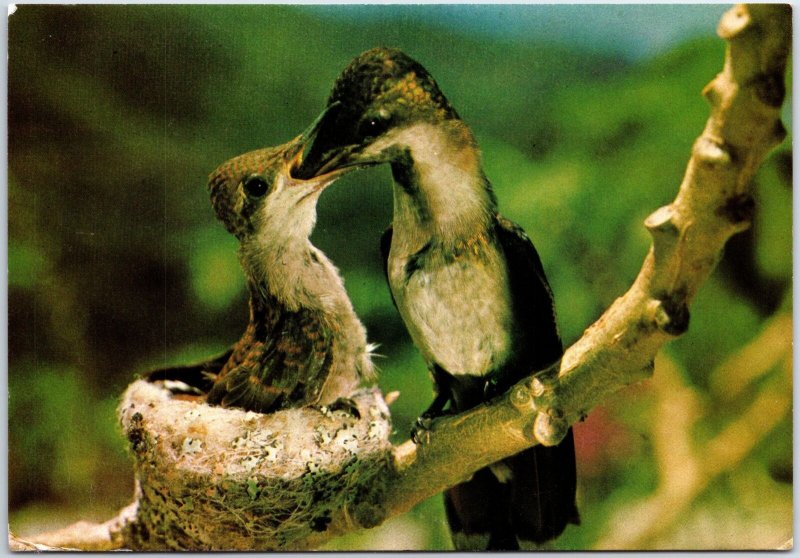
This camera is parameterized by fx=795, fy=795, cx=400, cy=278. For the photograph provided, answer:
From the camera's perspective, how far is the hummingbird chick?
201cm

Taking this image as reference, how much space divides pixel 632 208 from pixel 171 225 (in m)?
1.19

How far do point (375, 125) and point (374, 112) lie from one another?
3 cm

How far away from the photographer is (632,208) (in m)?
2.01

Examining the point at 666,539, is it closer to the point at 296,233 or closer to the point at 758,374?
the point at 758,374

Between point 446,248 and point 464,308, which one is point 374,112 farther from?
point 464,308

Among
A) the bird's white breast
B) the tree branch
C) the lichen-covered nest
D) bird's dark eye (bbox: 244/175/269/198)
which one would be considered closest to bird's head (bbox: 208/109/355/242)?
bird's dark eye (bbox: 244/175/269/198)

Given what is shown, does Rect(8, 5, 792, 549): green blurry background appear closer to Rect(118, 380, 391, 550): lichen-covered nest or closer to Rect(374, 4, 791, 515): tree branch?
Rect(118, 380, 391, 550): lichen-covered nest

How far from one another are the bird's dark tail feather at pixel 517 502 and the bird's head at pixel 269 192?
792 millimetres

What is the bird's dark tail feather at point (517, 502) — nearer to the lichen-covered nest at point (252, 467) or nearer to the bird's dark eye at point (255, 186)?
the lichen-covered nest at point (252, 467)

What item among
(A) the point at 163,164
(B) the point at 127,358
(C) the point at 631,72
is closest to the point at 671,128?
(C) the point at 631,72

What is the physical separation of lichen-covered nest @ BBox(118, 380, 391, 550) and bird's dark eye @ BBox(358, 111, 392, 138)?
656 mm

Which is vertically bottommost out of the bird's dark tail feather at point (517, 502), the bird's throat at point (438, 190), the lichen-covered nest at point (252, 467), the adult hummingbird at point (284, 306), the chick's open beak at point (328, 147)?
the bird's dark tail feather at point (517, 502)

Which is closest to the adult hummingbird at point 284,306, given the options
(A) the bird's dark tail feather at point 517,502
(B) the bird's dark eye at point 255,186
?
(B) the bird's dark eye at point 255,186

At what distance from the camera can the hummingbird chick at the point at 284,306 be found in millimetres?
2012
